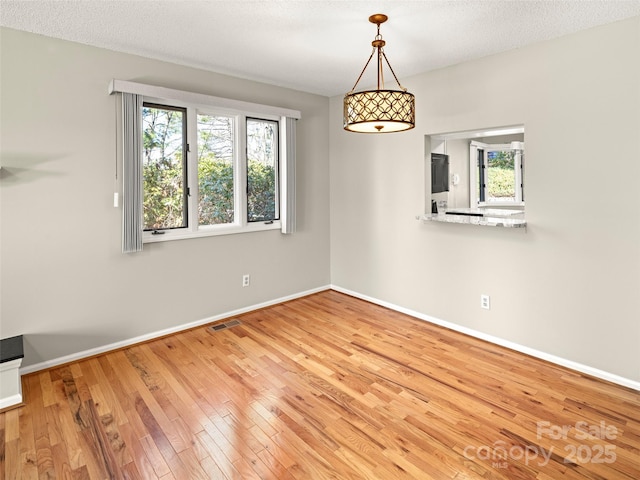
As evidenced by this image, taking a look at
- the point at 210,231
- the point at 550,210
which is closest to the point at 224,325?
the point at 210,231

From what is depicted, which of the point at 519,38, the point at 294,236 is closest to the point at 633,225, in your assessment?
the point at 519,38

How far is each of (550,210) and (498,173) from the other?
60 centimetres

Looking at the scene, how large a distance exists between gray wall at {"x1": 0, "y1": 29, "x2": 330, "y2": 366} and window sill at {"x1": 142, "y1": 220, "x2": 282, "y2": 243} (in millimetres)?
62

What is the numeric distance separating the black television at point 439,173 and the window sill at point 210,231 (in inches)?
69.3

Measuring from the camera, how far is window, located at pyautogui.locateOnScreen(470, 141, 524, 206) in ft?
10.5

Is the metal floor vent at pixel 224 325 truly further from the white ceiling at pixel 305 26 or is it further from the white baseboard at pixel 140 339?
the white ceiling at pixel 305 26

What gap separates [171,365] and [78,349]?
81 cm

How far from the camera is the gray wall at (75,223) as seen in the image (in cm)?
279

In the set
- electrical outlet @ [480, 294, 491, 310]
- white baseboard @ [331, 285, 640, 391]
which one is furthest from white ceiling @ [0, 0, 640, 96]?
white baseboard @ [331, 285, 640, 391]

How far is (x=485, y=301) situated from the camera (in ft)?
11.3

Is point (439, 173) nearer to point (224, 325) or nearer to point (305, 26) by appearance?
point (305, 26)

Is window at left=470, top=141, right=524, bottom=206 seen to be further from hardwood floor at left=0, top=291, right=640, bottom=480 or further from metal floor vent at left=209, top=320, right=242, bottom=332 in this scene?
metal floor vent at left=209, top=320, right=242, bottom=332

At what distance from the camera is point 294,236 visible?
4.60 metres

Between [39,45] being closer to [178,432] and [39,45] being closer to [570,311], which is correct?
[178,432]
